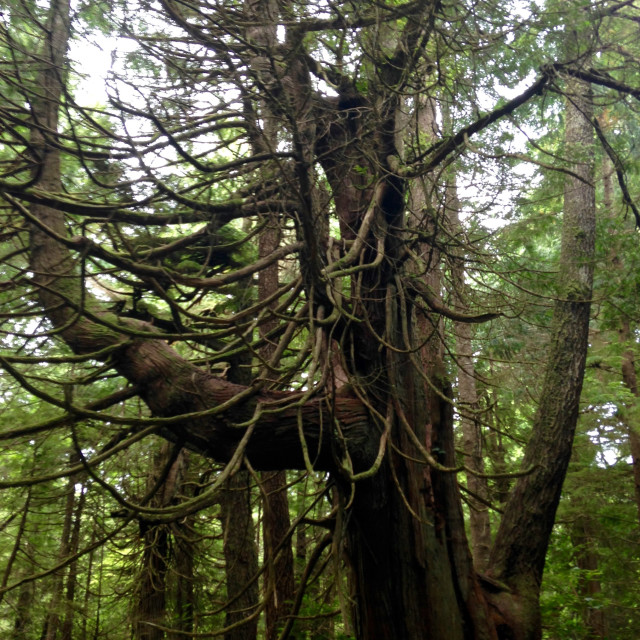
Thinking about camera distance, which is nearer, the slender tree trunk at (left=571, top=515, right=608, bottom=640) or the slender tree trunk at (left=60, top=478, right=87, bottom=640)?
the slender tree trunk at (left=60, top=478, right=87, bottom=640)

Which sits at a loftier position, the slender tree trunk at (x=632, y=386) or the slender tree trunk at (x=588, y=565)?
the slender tree trunk at (x=632, y=386)

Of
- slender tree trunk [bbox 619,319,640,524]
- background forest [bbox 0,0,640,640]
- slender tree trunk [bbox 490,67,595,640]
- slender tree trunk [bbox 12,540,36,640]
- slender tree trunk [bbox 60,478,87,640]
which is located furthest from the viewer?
slender tree trunk [bbox 619,319,640,524]

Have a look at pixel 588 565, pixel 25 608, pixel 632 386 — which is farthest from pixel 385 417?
pixel 588 565

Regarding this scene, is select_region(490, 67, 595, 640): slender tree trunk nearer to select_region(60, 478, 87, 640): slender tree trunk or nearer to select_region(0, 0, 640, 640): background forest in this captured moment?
select_region(0, 0, 640, 640): background forest

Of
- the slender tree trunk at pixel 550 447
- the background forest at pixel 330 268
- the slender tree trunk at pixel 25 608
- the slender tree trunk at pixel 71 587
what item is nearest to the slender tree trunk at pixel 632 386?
the background forest at pixel 330 268

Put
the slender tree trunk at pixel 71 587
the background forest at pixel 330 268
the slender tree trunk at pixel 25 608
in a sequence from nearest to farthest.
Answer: the background forest at pixel 330 268, the slender tree trunk at pixel 71 587, the slender tree trunk at pixel 25 608

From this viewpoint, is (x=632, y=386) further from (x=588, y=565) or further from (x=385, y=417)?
(x=385, y=417)

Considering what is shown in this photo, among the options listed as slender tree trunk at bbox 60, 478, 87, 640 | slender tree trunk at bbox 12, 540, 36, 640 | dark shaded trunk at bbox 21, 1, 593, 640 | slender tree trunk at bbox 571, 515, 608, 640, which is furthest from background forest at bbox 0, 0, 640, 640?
slender tree trunk at bbox 571, 515, 608, 640

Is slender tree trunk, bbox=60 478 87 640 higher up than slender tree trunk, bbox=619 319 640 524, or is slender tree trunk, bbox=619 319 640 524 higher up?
slender tree trunk, bbox=619 319 640 524

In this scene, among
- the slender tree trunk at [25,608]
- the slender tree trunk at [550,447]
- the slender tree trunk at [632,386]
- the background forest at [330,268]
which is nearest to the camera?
the background forest at [330,268]

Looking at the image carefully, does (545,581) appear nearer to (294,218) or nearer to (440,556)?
(440,556)

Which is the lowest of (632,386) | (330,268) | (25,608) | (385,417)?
(25,608)

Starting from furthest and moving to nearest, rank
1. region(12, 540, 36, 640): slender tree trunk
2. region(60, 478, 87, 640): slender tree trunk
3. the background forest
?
region(12, 540, 36, 640): slender tree trunk < region(60, 478, 87, 640): slender tree trunk < the background forest

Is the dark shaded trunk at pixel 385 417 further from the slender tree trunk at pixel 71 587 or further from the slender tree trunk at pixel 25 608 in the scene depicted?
the slender tree trunk at pixel 25 608
